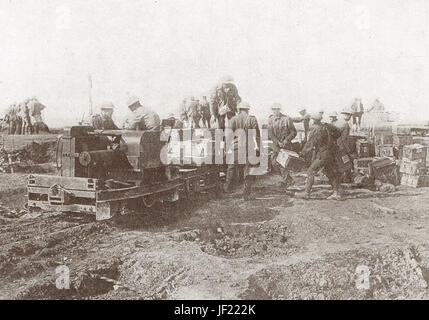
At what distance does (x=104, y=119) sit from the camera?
321 inches

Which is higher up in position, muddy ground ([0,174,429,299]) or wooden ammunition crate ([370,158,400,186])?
wooden ammunition crate ([370,158,400,186])

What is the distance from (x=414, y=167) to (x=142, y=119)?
266 inches

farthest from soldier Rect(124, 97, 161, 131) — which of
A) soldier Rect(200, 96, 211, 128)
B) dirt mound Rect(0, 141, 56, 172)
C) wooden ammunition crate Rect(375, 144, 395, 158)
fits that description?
soldier Rect(200, 96, 211, 128)

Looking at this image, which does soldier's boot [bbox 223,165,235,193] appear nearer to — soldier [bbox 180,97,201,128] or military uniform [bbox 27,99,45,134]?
soldier [bbox 180,97,201,128]

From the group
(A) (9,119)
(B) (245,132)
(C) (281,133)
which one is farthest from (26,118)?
(B) (245,132)

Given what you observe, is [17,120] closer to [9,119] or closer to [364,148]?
[9,119]

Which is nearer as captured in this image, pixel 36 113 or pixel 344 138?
pixel 344 138

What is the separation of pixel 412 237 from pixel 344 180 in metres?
4.24

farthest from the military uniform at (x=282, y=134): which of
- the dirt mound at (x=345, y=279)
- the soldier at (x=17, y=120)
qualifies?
the soldier at (x=17, y=120)

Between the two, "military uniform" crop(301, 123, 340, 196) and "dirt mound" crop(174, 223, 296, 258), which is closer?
"dirt mound" crop(174, 223, 296, 258)

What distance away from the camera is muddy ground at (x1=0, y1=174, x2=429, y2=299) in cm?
468

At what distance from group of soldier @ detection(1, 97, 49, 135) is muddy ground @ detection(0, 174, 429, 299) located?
39.2 ft
